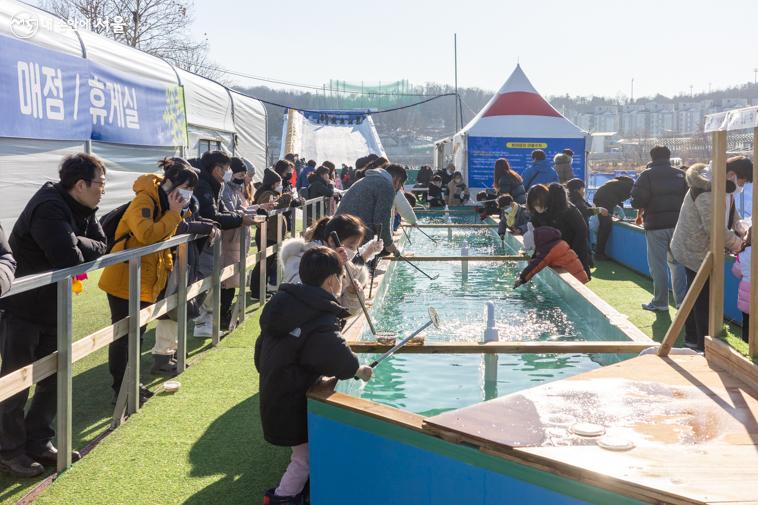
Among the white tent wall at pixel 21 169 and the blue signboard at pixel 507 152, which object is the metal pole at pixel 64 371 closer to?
the white tent wall at pixel 21 169

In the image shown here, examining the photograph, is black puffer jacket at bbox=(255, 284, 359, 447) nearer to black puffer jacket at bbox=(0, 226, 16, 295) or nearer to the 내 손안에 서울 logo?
black puffer jacket at bbox=(0, 226, 16, 295)

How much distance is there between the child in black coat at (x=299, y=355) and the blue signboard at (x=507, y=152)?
17.6 meters

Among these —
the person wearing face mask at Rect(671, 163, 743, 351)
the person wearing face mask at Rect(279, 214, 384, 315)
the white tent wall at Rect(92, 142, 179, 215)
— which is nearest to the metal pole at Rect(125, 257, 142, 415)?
the person wearing face mask at Rect(279, 214, 384, 315)

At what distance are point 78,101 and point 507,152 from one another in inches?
524

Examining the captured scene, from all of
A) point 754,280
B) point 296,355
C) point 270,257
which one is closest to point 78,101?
point 270,257

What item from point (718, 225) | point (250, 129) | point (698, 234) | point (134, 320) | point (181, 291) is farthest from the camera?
point (250, 129)

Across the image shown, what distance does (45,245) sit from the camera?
162 inches

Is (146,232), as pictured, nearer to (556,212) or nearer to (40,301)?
(40,301)

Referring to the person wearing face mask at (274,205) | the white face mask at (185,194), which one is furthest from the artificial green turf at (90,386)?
the person wearing face mask at (274,205)

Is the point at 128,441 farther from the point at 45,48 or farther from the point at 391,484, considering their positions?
the point at 45,48

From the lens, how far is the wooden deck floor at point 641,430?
8.43ft

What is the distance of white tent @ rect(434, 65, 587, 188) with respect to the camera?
20.7 metres

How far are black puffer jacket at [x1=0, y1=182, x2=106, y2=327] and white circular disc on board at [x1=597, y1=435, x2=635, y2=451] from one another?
113 inches

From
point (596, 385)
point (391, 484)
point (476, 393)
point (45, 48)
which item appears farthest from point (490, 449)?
point (45, 48)
